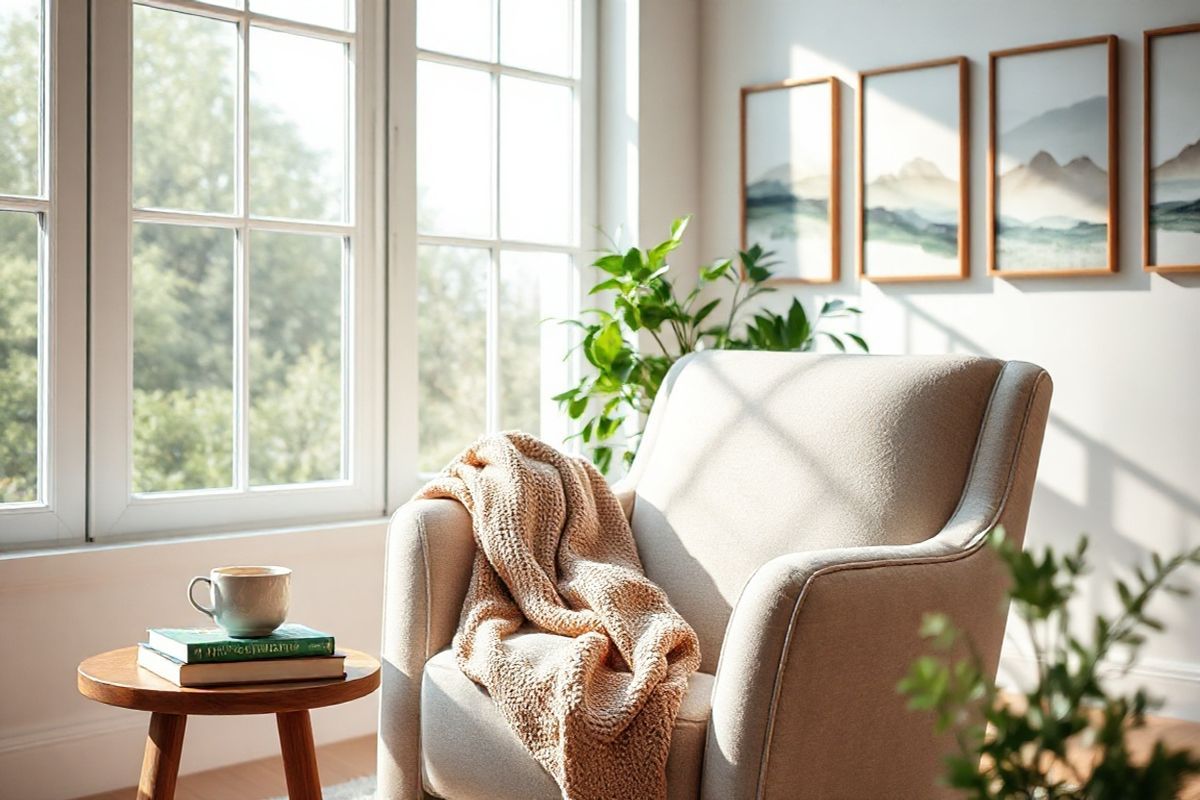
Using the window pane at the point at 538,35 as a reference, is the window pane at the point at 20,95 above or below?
below

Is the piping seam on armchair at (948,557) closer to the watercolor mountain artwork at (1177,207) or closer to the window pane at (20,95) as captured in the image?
the watercolor mountain artwork at (1177,207)

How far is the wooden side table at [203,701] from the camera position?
165 centimetres

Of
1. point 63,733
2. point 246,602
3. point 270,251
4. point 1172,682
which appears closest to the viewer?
point 246,602

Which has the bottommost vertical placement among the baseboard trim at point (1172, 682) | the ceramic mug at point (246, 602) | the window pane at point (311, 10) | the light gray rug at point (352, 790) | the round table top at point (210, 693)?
the light gray rug at point (352, 790)

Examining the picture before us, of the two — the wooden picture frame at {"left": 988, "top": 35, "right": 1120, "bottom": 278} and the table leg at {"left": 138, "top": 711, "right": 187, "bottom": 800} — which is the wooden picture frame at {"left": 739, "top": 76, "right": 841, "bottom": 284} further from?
the table leg at {"left": 138, "top": 711, "right": 187, "bottom": 800}

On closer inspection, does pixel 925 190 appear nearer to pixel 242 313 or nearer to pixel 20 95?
pixel 242 313

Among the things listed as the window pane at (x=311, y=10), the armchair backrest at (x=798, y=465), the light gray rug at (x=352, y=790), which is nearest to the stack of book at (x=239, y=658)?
the armchair backrest at (x=798, y=465)

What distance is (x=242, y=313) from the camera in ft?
9.82

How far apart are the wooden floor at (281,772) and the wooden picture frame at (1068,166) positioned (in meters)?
1.14

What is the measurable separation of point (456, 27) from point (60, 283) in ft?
4.40

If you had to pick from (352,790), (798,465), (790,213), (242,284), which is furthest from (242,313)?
(790,213)

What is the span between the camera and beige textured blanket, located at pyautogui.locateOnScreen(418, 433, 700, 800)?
5.51 feet

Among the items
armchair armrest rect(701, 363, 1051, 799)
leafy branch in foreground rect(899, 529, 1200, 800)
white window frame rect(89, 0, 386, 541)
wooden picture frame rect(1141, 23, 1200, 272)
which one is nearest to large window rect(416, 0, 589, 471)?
white window frame rect(89, 0, 386, 541)

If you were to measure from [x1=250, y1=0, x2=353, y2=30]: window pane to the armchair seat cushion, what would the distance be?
5.85 feet
